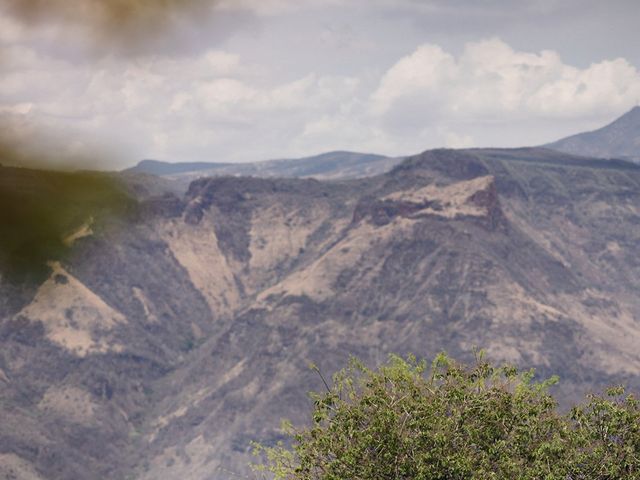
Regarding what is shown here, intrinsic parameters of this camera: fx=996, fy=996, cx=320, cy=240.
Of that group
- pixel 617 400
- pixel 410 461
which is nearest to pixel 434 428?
pixel 410 461

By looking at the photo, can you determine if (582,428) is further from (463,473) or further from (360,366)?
(360,366)

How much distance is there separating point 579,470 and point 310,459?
61.9 ft

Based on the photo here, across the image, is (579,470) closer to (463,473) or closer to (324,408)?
(463,473)

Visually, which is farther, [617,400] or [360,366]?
[360,366]

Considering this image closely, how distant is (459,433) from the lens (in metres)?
70.3

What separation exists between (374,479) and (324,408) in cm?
870

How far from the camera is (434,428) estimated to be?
229 feet

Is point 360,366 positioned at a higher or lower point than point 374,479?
higher

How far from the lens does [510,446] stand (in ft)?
227

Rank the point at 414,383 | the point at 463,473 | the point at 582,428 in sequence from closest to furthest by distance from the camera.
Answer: the point at 463,473 < the point at 582,428 < the point at 414,383

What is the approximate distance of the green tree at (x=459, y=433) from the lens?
66.9 meters

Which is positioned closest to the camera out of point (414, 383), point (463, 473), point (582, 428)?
point (463, 473)

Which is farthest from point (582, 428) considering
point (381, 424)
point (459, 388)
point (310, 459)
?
point (310, 459)

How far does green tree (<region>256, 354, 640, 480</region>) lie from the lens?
6688 cm
